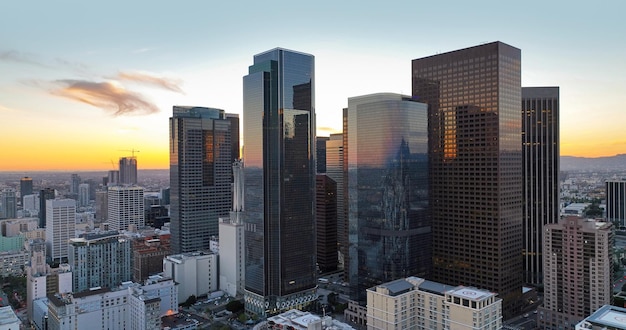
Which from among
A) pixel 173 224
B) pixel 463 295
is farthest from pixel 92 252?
pixel 463 295

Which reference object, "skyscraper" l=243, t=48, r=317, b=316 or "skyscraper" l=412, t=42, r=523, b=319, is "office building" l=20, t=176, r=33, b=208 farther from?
"skyscraper" l=412, t=42, r=523, b=319

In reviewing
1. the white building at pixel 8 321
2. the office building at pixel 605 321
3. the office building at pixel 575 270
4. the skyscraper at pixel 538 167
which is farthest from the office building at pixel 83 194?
the office building at pixel 605 321

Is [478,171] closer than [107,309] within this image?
No

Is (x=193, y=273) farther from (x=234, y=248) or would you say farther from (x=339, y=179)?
(x=339, y=179)

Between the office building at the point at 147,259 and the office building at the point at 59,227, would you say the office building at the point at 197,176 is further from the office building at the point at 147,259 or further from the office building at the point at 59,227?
the office building at the point at 59,227

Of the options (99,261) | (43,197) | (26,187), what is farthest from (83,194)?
(99,261)

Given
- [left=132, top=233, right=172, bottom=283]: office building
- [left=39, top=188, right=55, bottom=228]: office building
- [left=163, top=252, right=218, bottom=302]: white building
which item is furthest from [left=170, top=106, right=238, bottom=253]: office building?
[left=39, top=188, right=55, bottom=228]: office building
